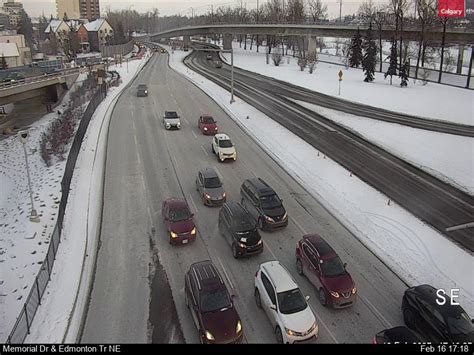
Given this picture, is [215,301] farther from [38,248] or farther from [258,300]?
[38,248]

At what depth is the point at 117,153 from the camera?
33500mm

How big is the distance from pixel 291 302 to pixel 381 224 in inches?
388

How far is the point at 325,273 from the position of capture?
53.6 feet

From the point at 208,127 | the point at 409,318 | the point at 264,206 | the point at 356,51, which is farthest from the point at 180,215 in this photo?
the point at 356,51

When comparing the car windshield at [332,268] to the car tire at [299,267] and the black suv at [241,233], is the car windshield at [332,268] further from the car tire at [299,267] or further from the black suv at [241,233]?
the black suv at [241,233]

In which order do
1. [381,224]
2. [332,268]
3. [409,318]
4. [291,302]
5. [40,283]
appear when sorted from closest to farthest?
1. [291,302]
2. [409,318]
3. [332,268]
4. [40,283]
5. [381,224]

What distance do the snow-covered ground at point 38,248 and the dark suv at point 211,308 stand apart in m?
4.62

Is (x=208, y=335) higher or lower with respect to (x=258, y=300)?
higher

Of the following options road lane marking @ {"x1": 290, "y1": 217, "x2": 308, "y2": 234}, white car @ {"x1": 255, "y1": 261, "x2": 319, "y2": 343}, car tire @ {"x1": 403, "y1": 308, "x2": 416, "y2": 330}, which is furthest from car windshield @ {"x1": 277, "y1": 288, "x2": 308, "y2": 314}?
road lane marking @ {"x1": 290, "y1": 217, "x2": 308, "y2": 234}

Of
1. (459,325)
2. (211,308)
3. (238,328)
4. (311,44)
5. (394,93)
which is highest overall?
(311,44)

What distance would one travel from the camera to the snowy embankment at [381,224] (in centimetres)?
1816

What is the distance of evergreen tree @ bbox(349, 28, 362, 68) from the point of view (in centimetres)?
7488

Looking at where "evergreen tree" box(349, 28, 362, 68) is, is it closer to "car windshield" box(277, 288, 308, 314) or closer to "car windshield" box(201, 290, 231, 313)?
"car windshield" box(277, 288, 308, 314)

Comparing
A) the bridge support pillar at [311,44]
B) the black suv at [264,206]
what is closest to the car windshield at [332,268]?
the black suv at [264,206]
